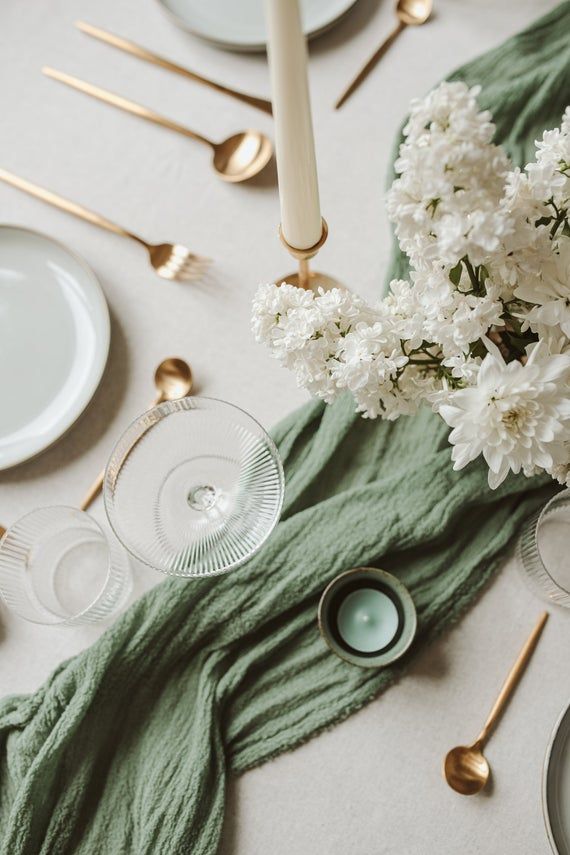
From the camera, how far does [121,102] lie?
926 millimetres

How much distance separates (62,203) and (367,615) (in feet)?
1.93

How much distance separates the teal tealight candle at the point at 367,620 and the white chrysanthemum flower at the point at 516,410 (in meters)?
0.31

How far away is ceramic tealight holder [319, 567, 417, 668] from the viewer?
0.73 metres

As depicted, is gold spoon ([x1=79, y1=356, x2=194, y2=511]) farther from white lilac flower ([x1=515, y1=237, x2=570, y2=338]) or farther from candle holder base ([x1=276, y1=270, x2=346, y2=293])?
white lilac flower ([x1=515, y1=237, x2=570, y2=338])

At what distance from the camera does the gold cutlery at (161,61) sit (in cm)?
91

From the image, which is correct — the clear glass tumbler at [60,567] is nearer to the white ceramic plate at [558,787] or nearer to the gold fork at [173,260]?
the gold fork at [173,260]

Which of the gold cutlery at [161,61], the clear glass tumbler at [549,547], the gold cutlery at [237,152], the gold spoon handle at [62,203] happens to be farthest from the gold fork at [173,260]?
the clear glass tumbler at [549,547]

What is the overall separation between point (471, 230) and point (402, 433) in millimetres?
407

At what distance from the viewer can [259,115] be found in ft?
3.01

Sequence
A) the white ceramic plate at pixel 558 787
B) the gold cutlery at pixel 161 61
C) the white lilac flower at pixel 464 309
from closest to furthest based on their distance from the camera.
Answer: the white lilac flower at pixel 464 309 < the white ceramic plate at pixel 558 787 < the gold cutlery at pixel 161 61

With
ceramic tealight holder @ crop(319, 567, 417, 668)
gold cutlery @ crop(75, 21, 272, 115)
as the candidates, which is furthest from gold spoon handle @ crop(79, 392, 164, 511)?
gold cutlery @ crop(75, 21, 272, 115)

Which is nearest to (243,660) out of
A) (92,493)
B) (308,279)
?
(92,493)

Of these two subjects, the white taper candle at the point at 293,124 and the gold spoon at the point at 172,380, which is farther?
the gold spoon at the point at 172,380

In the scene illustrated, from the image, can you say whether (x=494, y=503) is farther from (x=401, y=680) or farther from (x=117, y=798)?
(x=117, y=798)
